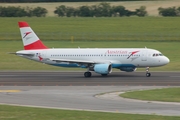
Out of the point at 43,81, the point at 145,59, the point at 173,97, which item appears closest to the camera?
the point at 173,97

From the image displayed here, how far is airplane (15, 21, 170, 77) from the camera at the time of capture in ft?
184

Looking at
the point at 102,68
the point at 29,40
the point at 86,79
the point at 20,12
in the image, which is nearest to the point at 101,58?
the point at 102,68

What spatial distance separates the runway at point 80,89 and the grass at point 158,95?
1.56 m

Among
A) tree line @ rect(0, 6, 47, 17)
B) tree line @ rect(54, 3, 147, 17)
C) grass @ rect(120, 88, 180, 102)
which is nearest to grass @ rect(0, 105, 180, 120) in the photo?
grass @ rect(120, 88, 180, 102)

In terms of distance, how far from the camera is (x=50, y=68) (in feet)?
222

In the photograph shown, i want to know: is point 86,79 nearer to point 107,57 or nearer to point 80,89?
point 107,57

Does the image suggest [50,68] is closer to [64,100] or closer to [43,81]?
[43,81]

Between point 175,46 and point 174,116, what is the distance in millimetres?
59211

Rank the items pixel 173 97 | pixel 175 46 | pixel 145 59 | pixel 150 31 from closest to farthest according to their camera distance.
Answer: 1. pixel 173 97
2. pixel 145 59
3. pixel 175 46
4. pixel 150 31

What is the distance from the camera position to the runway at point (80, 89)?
32691 mm

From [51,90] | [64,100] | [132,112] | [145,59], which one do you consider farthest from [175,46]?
[132,112]

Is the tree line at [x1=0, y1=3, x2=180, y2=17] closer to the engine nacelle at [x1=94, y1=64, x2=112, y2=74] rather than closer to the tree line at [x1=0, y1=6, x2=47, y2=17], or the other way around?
the tree line at [x1=0, y1=6, x2=47, y2=17]

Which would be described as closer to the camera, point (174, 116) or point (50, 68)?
point (174, 116)

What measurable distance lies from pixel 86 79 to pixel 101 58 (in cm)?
523
